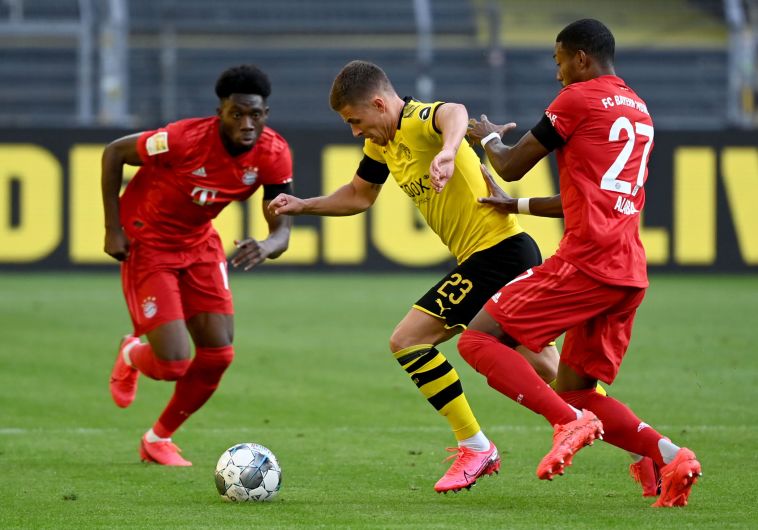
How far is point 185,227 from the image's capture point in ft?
28.6

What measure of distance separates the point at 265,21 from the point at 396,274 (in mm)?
5925

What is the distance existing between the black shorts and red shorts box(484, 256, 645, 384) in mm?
468

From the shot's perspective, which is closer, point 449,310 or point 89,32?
point 449,310

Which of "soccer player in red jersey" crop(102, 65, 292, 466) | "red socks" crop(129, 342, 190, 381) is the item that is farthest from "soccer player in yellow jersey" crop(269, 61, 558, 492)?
"red socks" crop(129, 342, 190, 381)

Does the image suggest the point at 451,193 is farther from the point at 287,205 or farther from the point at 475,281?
the point at 287,205

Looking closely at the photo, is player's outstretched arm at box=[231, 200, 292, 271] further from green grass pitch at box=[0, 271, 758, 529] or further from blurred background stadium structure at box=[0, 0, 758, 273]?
blurred background stadium structure at box=[0, 0, 758, 273]

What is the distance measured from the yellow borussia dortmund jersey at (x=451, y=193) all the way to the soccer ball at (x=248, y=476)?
1519 mm

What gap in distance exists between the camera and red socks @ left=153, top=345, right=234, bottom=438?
8.38 metres

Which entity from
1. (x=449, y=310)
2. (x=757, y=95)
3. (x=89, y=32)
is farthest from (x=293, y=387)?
(x=757, y=95)

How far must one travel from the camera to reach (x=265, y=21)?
2464cm

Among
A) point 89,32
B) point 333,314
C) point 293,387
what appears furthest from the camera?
point 89,32

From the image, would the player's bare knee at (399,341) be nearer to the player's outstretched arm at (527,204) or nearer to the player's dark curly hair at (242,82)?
the player's outstretched arm at (527,204)

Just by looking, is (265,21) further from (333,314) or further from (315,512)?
(315,512)

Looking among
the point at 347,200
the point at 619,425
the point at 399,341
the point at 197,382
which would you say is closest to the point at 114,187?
the point at 197,382
